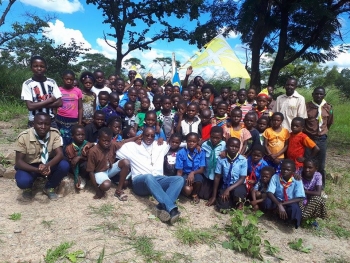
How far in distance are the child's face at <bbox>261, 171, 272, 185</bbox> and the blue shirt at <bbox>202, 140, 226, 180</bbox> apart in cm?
61

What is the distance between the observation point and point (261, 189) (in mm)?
3959

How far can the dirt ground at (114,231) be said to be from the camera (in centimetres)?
282

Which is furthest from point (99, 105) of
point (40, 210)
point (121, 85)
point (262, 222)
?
point (262, 222)

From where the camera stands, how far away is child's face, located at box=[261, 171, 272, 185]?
3895 mm

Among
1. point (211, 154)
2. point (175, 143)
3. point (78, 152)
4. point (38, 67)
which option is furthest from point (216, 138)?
point (38, 67)

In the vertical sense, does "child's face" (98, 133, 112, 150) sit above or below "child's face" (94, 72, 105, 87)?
below

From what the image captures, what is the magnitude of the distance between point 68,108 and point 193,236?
8.00ft

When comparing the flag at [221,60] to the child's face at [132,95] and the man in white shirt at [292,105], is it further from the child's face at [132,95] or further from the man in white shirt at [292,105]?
the child's face at [132,95]

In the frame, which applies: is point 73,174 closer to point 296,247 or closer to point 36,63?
point 36,63

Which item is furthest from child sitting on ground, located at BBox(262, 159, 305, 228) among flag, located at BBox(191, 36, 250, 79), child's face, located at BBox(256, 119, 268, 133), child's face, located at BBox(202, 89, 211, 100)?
flag, located at BBox(191, 36, 250, 79)

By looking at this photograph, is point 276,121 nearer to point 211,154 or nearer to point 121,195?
point 211,154

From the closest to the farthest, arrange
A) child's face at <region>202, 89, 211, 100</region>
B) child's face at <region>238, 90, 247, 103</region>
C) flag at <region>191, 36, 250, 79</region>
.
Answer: child's face at <region>238, 90, 247, 103</region>
child's face at <region>202, 89, 211, 100</region>
flag at <region>191, 36, 250, 79</region>

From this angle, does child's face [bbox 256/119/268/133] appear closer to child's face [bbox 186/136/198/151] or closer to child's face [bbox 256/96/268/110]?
child's face [bbox 256/96/268/110]

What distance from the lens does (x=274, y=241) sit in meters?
3.44
